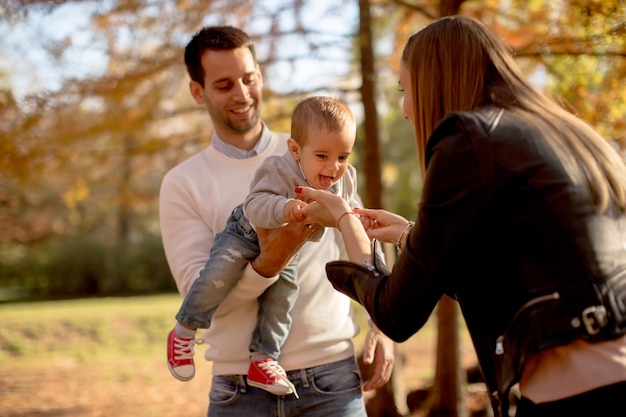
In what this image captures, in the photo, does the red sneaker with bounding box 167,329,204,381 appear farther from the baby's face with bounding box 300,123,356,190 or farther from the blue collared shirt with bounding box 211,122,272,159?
the baby's face with bounding box 300,123,356,190

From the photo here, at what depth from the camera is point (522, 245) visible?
172 centimetres

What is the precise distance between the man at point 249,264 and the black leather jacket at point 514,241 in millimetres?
888

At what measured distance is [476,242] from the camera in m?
1.77

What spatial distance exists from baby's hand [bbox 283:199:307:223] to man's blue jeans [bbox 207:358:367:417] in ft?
2.27

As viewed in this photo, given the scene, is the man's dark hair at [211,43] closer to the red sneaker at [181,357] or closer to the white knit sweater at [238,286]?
the white knit sweater at [238,286]

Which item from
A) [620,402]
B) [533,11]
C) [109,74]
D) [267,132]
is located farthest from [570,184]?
[109,74]

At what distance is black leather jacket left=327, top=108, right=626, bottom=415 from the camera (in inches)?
66.2

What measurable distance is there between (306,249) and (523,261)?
4.51 feet

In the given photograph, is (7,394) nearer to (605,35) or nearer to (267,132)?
(267,132)

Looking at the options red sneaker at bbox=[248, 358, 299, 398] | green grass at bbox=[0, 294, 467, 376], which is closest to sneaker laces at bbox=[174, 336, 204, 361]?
red sneaker at bbox=[248, 358, 299, 398]

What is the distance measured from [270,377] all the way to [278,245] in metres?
0.47

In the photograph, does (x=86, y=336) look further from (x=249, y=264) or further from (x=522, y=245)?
(x=522, y=245)

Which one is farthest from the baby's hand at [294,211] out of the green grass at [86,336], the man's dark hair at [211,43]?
the green grass at [86,336]

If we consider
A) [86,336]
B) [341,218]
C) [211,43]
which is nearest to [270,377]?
[341,218]
